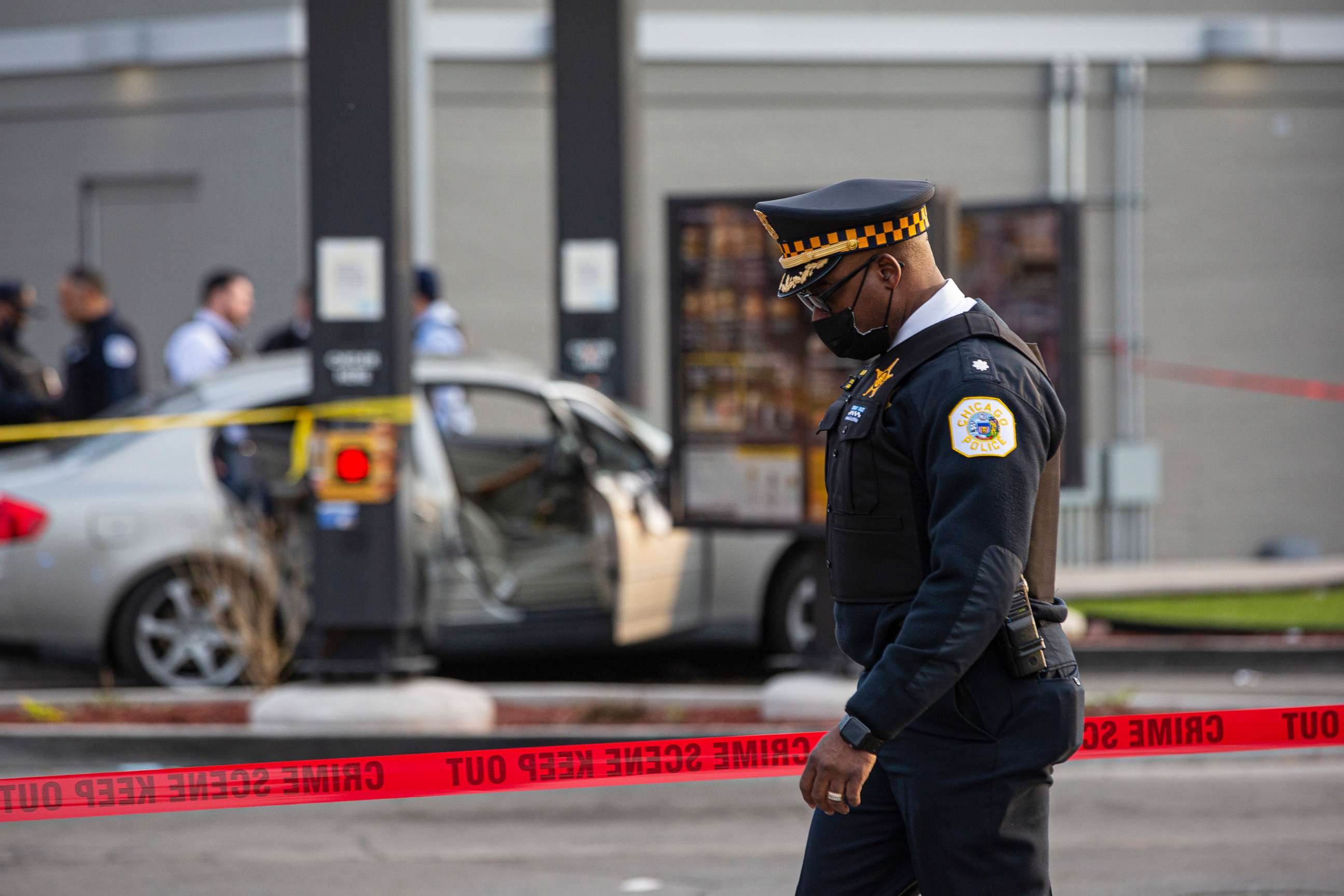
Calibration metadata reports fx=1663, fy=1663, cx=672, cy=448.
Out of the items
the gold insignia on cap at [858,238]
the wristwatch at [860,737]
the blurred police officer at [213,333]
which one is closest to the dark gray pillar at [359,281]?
the blurred police officer at [213,333]

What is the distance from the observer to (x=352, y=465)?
7.21 meters

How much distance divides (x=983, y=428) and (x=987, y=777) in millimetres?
587

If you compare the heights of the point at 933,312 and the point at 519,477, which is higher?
the point at 933,312

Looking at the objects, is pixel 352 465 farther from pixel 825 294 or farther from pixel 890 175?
pixel 890 175

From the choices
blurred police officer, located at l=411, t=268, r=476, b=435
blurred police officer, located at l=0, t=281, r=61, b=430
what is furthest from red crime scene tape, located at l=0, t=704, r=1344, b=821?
blurred police officer, located at l=0, t=281, r=61, b=430

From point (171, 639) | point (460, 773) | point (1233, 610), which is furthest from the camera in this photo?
point (1233, 610)

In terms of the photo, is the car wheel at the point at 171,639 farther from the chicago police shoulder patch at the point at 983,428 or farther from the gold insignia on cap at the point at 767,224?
the chicago police shoulder patch at the point at 983,428

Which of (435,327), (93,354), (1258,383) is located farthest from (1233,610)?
(93,354)

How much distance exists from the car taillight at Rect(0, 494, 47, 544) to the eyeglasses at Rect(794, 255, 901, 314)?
6.04 metres

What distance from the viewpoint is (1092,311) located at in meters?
14.8

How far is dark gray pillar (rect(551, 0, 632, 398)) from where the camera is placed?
429 inches

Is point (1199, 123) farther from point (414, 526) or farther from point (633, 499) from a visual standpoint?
point (414, 526)

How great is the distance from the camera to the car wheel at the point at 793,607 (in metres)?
8.63

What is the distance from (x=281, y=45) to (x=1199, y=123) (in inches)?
319
